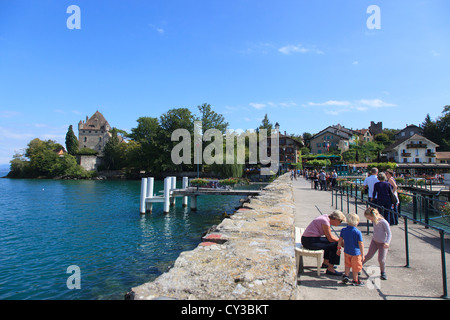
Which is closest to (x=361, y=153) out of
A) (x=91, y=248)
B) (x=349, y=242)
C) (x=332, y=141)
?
(x=332, y=141)

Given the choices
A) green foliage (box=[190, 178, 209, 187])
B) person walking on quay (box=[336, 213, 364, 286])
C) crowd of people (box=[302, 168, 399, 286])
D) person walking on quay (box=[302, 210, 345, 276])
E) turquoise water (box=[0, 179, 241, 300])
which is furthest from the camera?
green foliage (box=[190, 178, 209, 187])

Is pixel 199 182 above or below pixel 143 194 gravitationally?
above

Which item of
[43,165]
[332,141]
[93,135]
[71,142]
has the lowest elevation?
[43,165]

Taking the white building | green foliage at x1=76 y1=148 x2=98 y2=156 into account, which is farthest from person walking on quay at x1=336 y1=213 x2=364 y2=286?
green foliage at x1=76 y1=148 x2=98 y2=156

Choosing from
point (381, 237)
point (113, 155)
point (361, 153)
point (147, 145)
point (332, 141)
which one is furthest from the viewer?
point (113, 155)

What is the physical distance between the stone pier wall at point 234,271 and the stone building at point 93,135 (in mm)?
114037

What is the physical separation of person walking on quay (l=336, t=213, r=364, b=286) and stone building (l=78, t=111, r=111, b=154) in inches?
4538

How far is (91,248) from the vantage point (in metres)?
13.8

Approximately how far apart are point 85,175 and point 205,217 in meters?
79.8

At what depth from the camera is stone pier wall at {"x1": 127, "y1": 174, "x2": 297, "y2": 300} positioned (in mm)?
3150

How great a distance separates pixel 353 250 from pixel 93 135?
392 feet

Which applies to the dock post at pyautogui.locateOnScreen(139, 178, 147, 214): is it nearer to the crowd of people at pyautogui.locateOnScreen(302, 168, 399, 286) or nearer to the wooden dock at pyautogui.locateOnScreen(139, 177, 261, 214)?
the wooden dock at pyautogui.locateOnScreen(139, 177, 261, 214)

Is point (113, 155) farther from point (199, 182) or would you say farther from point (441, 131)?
point (441, 131)
